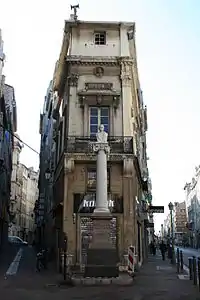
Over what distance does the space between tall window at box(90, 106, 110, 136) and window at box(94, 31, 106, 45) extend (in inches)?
187

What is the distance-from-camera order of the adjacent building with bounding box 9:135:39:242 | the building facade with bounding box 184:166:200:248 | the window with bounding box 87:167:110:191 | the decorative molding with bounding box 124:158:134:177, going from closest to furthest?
the decorative molding with bounding box 124:158:134:177, the window with bounding box 87:167:110:191, the adjacent building with bounding box 9:135:39:242, the building facade with bounding box 184:166:200:248

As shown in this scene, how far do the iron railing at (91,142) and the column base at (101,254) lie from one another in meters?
7.64

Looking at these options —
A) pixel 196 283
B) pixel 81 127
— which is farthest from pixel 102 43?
pixel 196 283

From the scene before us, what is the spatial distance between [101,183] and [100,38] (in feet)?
42.7

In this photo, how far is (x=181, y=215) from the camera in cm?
13512

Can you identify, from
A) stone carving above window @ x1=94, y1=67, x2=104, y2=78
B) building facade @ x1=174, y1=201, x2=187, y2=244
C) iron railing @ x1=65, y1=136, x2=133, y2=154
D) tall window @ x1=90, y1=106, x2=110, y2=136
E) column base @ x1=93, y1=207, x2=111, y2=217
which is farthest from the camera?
building facade @ x1=174, y1=201, x2=187, y2=244

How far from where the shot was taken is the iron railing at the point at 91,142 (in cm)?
2461

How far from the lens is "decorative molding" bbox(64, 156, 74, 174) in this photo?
24203mm

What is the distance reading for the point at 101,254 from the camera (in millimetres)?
16969

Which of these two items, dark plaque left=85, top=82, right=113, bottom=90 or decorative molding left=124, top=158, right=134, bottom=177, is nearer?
decorative molding left=124, top=158, right=134, bottom=177

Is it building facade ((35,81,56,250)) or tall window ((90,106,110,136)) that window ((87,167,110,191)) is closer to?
tall window ((90,106,110,136))

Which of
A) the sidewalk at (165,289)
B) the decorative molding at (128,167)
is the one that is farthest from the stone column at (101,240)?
the decorative molding at (128,167)

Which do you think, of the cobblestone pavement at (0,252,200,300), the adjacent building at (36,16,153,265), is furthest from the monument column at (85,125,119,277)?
the adjacent building at (36,16,153,265)

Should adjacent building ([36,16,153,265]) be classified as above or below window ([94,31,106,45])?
below
